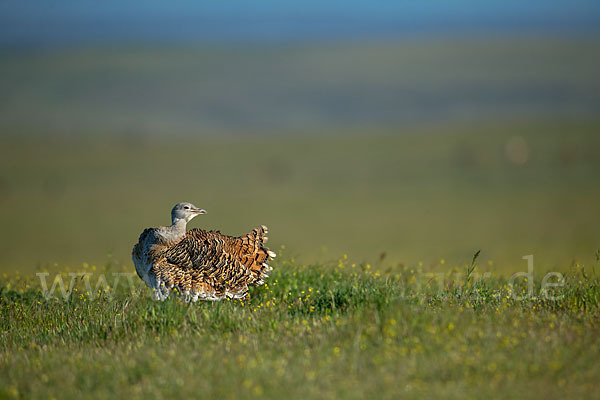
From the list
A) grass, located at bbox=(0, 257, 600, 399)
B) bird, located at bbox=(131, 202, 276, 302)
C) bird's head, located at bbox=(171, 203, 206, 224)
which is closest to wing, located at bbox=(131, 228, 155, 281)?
bird, located at bbox=(131, 202, 276, 302)

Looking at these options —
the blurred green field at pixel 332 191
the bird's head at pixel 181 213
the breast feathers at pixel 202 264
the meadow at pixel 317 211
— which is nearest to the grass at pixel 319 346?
the meadow at pixel 317 211

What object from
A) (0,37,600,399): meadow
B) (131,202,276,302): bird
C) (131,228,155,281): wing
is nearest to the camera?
(0,37,600,399): meadow

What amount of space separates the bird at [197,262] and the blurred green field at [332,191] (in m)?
10.5

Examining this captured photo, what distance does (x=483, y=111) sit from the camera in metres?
89.4

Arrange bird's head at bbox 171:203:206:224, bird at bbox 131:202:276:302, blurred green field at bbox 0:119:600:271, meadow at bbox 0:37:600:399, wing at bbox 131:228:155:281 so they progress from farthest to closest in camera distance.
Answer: blurred green field at bbox 0:119:600:271 < bird's head at bbox 171:203:206:224 < wing at bbox 131:228:155:281 < bird at bbox 131:202:276:302 < meadow at bbox 0:37:600:399

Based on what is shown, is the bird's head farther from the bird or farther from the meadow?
the meadow

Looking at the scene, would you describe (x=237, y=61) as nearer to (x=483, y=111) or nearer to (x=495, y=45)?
(x=495, y=45)

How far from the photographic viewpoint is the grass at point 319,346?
577cm

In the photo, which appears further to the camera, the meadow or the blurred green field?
the blurred green field

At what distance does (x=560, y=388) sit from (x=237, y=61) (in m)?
133

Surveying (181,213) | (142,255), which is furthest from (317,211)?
(142,255)

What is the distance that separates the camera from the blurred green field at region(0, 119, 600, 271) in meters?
30.7

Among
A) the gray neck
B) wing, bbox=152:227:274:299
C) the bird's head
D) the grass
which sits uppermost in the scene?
the bird's head

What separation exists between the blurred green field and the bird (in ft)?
34.6
